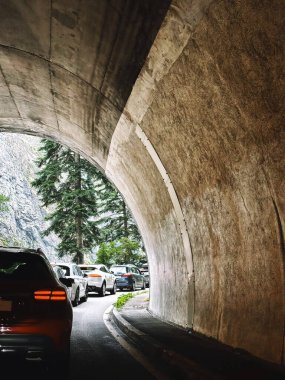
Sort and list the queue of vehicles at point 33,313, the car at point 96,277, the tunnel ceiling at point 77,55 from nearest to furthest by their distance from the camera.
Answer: the queue of vehicles at point 33,313 → the tunnel ceiling at point 77,55 → the car at point 96,277

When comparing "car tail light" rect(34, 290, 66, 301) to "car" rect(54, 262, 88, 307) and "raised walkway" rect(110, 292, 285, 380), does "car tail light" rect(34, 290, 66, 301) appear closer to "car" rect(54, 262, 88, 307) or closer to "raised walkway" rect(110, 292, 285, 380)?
"raised walkway" rect(110, 292, 285, 380)

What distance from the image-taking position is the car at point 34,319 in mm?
5547

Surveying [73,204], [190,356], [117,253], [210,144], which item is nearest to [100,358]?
[190,356]

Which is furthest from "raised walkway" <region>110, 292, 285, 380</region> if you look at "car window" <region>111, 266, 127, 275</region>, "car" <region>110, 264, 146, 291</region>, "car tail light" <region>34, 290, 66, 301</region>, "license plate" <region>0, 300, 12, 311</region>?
"car window" <region>111, 266, 127, 275</region>

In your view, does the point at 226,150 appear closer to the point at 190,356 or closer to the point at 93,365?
the point at 190,356

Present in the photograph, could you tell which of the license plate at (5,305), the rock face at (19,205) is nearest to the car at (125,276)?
the license plate at (5,305)

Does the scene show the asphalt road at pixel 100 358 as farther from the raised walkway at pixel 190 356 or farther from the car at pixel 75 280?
the car at pixel 75 280

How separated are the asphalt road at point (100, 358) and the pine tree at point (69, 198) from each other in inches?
957

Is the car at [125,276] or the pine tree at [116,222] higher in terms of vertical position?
the pine tree at [116,222]

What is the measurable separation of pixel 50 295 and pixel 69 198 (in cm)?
3115

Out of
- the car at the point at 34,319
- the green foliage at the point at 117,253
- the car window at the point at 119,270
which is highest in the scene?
the green foliage at the point at 117,253

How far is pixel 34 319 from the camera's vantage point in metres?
5.68

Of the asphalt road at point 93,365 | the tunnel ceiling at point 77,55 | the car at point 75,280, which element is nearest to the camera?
the asphalt road at point 93,365

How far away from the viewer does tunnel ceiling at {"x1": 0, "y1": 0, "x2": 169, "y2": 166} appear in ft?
21.3
